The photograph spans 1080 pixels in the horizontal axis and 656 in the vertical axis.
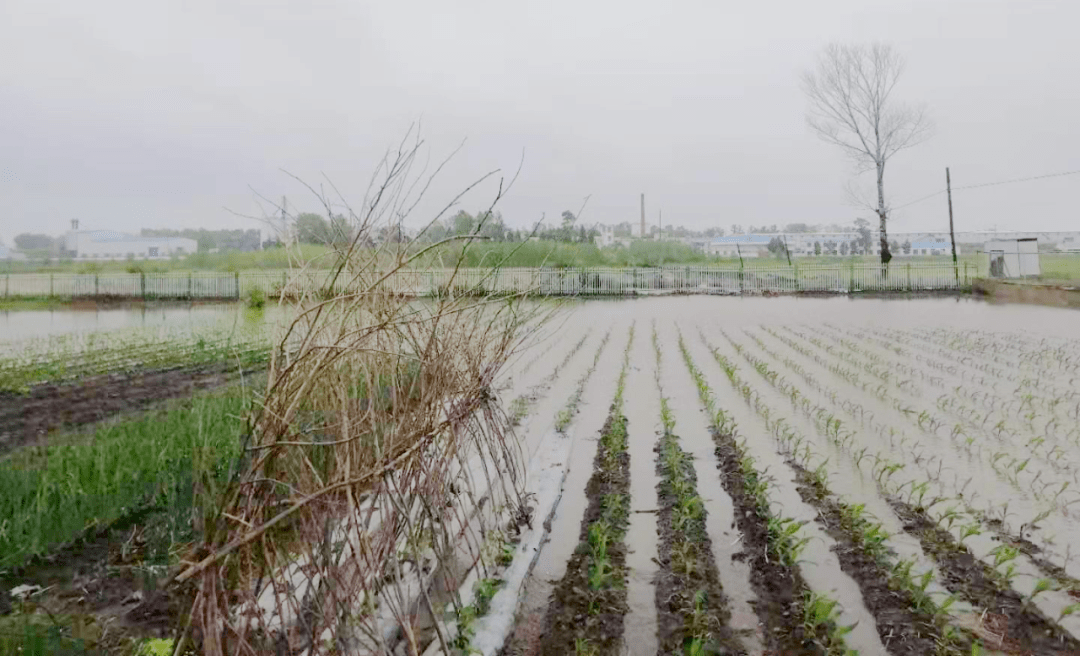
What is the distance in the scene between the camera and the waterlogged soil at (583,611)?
2160 millimetres

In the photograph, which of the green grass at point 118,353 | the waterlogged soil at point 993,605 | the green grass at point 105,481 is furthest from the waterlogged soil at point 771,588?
the green grass at point 118,353

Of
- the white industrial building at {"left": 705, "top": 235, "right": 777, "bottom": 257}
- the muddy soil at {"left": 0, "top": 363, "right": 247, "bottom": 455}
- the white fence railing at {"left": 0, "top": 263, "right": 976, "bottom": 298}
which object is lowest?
the muddy soil at {"left": 0, "top": 363, "right": 247, "bottom": 455}

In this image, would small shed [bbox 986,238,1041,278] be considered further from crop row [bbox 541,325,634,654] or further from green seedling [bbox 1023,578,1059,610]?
green seedling [bbox 1023,578,1059,610]

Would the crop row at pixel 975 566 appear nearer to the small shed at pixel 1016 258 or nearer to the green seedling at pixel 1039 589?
the green seedling at pixel 1039 589

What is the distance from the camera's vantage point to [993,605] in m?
2.37

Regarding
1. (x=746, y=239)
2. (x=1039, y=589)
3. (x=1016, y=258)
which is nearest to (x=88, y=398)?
(x=1039, y=589)

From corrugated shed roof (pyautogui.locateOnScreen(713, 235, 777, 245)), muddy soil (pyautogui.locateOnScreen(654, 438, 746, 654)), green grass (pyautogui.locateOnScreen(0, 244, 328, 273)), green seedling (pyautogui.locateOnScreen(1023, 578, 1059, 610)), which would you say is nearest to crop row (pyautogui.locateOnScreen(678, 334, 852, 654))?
muddy soil (pyautogui.locateOnScreen(654, 438, 746, 654))

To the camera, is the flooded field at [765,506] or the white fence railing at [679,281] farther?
the white fence railing at [679,281]

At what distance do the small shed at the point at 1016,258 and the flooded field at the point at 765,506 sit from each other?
41.0ft

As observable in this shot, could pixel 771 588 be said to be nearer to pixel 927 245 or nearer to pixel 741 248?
pixel 741 248

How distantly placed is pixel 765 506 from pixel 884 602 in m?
0.83

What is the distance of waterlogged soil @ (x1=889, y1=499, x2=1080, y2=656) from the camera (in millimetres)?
2141

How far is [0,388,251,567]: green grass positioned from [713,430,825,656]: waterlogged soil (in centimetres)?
156

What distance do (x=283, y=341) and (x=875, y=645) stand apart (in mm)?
1744
